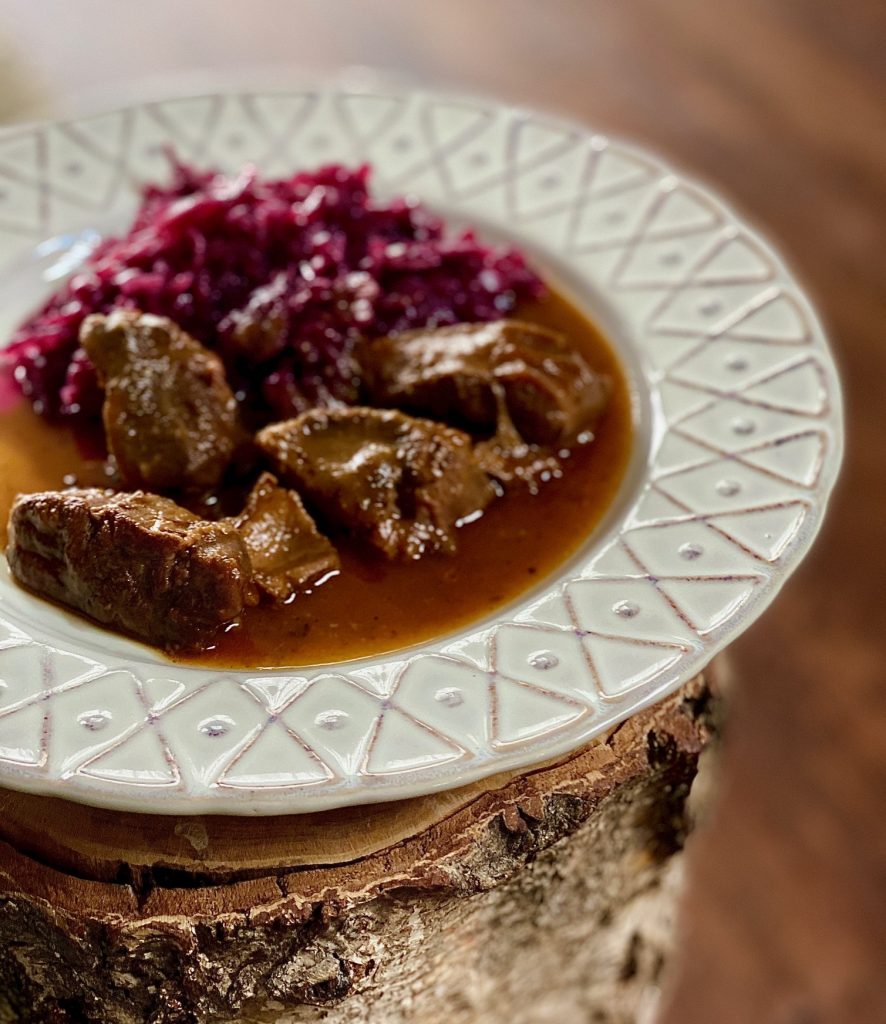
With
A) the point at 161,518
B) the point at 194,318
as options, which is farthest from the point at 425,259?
the point at 161,518

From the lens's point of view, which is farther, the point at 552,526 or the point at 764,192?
the point at 764,192

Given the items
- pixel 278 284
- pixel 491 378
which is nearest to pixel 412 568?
pixel 491 378

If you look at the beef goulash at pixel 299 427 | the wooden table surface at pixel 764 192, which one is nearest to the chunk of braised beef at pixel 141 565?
the beef goulash at pixel 299 427

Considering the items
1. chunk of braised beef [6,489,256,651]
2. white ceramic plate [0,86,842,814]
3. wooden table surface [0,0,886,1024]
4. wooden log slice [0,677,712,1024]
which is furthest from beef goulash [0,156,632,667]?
wooden table surface [0,0,886,1024]

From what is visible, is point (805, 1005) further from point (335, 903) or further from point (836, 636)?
point (335, 903)

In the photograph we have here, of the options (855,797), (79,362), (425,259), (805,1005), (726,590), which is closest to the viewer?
(726,590)

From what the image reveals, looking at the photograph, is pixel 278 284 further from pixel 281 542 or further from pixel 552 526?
pixel 552 526

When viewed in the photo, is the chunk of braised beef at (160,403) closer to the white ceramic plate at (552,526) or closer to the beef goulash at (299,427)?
the beef goulash at (299,427)
